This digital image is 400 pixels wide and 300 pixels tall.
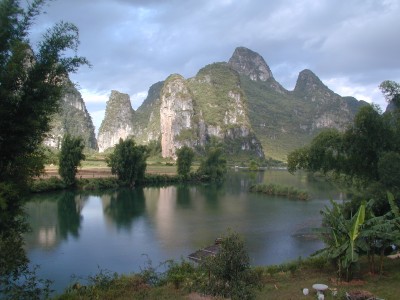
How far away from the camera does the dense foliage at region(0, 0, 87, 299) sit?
6078 mm

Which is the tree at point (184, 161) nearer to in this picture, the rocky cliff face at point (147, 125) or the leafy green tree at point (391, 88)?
the leafy green tree at point (391, 88)

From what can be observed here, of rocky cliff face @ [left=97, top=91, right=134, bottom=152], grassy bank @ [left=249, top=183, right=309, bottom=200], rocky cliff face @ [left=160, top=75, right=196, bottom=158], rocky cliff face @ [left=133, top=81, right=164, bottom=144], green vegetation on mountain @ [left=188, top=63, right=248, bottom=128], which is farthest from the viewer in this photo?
rocky cliff face @ [left=97, top=91, right=134, bottom=152]

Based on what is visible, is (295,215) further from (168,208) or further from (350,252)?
(350,252)

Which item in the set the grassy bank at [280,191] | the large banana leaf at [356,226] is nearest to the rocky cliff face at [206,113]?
the grassy bank at [280,191]

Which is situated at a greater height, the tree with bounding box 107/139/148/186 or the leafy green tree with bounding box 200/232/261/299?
the tree with bounding box 107/139/148/186

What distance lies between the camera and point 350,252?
10.7m

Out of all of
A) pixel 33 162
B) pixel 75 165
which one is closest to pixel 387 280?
pixel 33 162

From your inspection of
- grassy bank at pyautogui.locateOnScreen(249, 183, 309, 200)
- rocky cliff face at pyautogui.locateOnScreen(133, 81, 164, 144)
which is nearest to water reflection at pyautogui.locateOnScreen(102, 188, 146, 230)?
grassy bank at pyautogui.locateOnScreen(249, 183, 309, 200)

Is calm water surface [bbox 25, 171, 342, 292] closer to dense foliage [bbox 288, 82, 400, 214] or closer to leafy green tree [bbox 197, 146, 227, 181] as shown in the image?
dense foliage [bbox 288, 82, 400, 214]

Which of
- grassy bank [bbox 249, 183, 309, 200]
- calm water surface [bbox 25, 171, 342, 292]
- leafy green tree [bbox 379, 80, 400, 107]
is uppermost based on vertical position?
leafy green tree [bbox 379, 80, 400, 107]

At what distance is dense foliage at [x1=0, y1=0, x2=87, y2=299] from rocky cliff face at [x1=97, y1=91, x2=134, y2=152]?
534ft

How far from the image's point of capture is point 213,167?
6738cm

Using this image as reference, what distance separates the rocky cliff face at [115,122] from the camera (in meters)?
169

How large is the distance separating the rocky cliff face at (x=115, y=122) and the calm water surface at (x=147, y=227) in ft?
418
